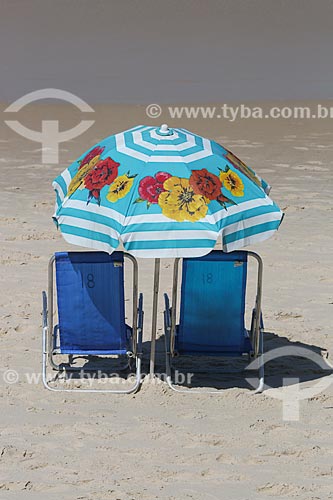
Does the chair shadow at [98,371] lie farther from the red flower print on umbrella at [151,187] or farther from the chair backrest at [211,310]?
the red flower print on umbrella at [151,187]

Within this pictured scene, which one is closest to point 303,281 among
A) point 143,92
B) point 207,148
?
point 207,148

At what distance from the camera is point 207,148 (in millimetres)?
4922

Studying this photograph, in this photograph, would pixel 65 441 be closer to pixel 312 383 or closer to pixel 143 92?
pixel 312 383

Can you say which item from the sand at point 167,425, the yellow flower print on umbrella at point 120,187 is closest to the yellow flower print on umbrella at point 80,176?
the yellow flower print on umbrella at point 120,187

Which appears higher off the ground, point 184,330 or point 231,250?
point 231,250

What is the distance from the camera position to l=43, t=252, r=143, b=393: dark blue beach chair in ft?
15.9

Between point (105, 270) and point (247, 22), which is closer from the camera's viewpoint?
point (105, 270)

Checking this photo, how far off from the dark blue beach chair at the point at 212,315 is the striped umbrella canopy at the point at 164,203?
1.28 ft

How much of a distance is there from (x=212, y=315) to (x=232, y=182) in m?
0.77

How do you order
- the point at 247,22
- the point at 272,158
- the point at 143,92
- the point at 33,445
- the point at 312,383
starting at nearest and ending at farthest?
the point at 33,445
the point at 312,383
the point at 272,158
the point at 143,92
the point at 247,22

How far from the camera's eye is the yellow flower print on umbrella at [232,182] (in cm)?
470

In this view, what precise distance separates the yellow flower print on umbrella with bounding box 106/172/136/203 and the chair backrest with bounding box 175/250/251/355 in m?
0.57

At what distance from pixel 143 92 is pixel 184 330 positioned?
1397 centimetres

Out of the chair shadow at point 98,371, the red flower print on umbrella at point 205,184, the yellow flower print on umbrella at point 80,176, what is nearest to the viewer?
the red flower print on umbrella at point 205,184
